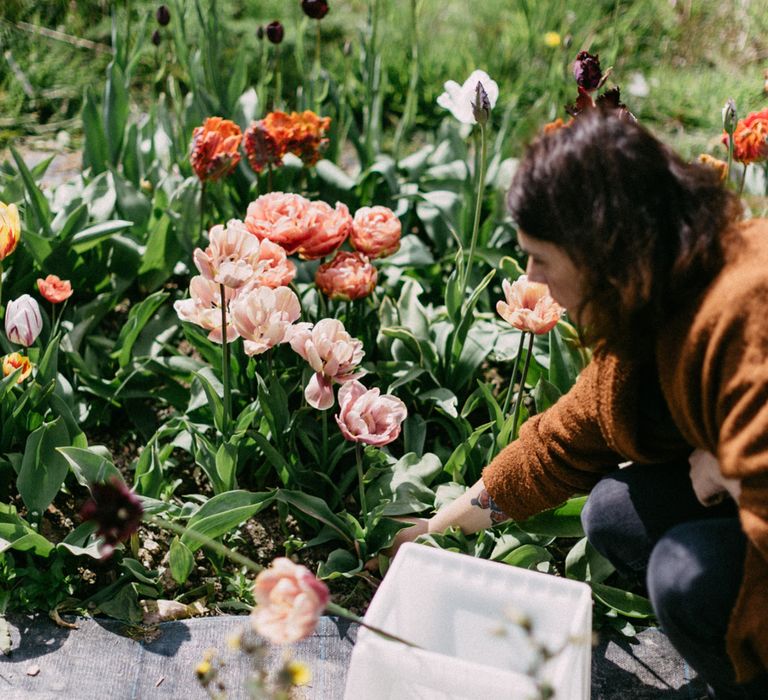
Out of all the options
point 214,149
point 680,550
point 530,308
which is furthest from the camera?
point 214,149

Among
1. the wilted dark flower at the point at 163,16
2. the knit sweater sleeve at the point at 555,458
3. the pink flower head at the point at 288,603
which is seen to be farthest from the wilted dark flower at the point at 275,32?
the pink flower head at the point at 288,603

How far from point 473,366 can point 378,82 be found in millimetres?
1039

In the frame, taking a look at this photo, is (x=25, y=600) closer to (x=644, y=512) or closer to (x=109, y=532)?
(x=109, y=532)

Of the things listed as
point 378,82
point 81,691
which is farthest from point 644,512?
point 378,82

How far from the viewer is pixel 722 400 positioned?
1.27m

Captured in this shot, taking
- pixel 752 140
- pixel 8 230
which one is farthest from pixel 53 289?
pixel 752 140

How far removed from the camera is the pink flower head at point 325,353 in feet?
5.53

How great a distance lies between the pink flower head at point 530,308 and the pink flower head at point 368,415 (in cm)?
26

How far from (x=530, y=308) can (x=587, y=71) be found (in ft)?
1.56

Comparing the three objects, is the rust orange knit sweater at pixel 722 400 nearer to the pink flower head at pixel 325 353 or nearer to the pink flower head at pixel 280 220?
the pink flower head at pixel 325 353

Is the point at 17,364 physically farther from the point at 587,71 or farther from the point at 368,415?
the point at 587,71

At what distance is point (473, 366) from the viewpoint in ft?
7.11

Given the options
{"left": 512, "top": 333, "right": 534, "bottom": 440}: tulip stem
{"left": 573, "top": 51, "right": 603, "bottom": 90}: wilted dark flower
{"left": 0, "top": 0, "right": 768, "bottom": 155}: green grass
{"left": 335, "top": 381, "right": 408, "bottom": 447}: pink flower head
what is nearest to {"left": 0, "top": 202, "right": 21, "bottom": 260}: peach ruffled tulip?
{"left": 335, "top": 381, "right": 408, "bottom": 447}: pink flower head

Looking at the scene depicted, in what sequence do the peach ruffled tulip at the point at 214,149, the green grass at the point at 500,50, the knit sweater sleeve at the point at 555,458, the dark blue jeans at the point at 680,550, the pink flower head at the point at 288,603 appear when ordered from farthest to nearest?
the green grass at the point at 500,50 < the peach ruffled tulip at the point at 214,149 < the knit sweater sleeve at the point at 555,458 < the dark blue jeans at the point at 680,550 < the pink flower head at the point at 288,603
